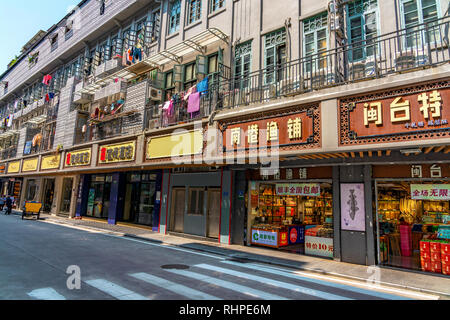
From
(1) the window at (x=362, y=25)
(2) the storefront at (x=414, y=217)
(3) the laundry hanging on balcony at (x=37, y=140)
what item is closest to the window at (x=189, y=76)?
(1) the window at (x=362, y=25)

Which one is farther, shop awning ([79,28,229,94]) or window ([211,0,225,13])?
window ([211,0,225,13])

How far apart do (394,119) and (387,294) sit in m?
4.50

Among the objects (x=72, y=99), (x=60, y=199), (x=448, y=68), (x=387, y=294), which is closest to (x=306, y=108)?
(x=448, y=68)

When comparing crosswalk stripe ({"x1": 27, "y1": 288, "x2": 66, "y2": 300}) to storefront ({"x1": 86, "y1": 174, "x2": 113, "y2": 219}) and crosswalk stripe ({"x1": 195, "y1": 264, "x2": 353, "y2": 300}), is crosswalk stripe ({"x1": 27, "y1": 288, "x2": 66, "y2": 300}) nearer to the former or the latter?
crosswalk stripe ({"x1": 195, "y1": 264, "x2": 353, "y2": 300})

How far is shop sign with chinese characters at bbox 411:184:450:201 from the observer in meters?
8.66

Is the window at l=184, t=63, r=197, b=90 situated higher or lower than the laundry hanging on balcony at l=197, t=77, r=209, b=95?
higher

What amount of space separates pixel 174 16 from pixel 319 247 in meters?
16.9

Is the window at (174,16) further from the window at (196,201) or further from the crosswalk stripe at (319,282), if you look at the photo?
the crosswalk stripe at (319,282)

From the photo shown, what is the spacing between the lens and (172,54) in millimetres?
17344

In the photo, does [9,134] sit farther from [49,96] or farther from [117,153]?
[117,153]

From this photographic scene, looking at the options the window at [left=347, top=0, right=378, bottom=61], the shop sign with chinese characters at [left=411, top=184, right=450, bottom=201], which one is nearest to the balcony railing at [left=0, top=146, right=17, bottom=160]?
the window at [left=347, top=0, right=378, bottom=61]

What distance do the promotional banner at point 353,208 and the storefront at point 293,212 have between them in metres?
0.88

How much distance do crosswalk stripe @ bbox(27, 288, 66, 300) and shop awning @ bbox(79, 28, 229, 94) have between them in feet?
43.2

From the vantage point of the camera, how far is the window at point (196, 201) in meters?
15.3
